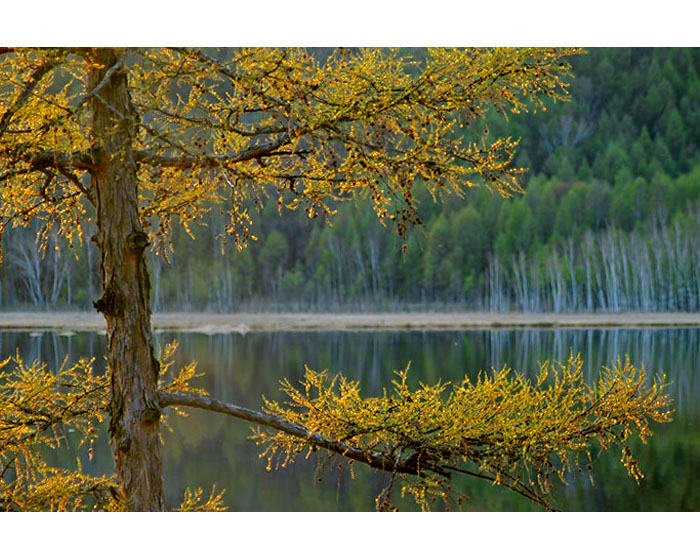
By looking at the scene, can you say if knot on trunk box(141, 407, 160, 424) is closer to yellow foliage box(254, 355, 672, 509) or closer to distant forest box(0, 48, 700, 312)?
yellow foliage box(254, 355, 672, 509)

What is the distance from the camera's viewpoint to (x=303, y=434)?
105 inches

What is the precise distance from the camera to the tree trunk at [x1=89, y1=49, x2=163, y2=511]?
262 cm

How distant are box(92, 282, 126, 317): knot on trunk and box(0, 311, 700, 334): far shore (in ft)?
9.57

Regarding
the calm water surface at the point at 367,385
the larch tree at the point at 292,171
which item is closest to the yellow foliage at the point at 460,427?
the larch tree at the point at 292,171

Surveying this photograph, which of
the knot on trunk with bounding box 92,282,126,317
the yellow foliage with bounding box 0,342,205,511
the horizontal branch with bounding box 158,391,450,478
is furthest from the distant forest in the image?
the horizontal branch with bounding box 158,391,450,478

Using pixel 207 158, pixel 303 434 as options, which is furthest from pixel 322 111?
pixel 303 434

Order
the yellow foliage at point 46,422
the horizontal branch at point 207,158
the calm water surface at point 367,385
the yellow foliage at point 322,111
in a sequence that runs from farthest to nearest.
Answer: the calm water surface at point 367,385 → the yellow foliage at point 46,422 → the horizontal branch at point 207,158 → the yellow foliage at point 322,111

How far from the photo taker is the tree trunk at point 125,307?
2619 mm

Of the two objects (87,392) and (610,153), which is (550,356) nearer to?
(610,153)

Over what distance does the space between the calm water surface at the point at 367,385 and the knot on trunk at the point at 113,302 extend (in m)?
2.01

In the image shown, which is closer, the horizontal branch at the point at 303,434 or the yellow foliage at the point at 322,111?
the yellow foliage at the point at 322,111

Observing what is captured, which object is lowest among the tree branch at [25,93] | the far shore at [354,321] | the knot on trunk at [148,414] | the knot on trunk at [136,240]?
the knot on trunk at [148,414]

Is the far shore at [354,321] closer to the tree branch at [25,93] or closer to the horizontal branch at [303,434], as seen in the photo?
the horizontal branch at [303,434]
